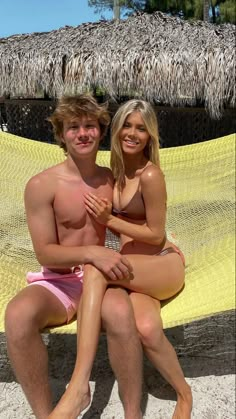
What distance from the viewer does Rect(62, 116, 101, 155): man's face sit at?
1.31 meters

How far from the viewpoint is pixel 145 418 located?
1.45 m

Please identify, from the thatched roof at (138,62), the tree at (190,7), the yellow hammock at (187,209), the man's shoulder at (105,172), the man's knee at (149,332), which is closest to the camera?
the man's knee at (149,332)

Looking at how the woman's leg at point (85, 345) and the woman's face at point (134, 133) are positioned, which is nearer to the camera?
the woman's leg at point (85, 345)

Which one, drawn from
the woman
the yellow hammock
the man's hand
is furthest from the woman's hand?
the yellow hammock

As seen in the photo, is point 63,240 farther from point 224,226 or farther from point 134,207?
point 224,226

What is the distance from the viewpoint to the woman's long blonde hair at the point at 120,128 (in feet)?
4.49

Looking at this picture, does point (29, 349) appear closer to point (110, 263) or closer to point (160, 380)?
point (110, 263)

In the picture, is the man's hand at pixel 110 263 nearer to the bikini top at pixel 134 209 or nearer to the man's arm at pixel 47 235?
the man's arm at pixel 47 235

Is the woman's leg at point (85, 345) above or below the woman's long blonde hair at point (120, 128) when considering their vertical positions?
below

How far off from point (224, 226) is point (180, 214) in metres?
0.22

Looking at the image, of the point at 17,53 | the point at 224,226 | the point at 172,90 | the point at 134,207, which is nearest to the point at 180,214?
the point at 224,226

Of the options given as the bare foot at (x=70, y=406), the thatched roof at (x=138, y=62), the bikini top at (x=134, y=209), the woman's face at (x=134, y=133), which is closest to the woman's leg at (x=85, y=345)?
the bare foot at (x=70, y=406)

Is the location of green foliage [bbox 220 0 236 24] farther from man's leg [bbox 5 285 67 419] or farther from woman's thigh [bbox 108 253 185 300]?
man's leg [bbox 5 285 67 419]

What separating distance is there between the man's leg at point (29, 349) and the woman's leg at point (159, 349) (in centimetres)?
26
